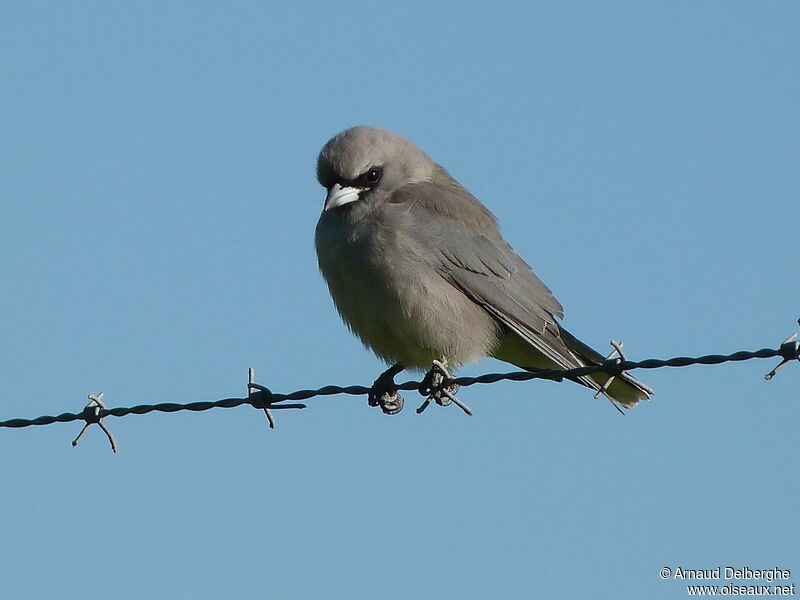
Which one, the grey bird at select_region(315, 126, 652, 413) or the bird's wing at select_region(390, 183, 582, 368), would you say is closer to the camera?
the grey bird at select_region(315, 126, 652, 413)

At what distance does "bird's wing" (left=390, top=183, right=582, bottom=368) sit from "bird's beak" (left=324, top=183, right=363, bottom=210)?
9.5 inches

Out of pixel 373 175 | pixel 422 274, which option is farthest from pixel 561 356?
pixel 373 175

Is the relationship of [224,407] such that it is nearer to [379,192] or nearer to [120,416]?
[120,416]

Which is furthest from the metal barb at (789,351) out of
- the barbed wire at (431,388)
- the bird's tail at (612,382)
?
the bird's tail at (612,382)

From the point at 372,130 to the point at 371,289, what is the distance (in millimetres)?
1373

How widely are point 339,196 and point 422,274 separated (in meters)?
0.80

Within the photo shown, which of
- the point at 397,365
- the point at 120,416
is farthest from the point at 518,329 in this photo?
the point at 120,416

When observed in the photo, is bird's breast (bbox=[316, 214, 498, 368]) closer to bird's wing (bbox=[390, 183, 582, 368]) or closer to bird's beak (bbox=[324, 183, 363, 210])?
bird's wing (bbox=[390, 183, 582, 368])

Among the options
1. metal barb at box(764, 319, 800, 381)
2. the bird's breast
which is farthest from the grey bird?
metal barb at box(764, 319, 800, 381)

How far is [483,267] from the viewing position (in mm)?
6887

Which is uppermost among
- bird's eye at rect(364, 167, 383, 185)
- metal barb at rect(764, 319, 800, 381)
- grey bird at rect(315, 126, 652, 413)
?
bird's eye at rect(364, 167, 383, 185)

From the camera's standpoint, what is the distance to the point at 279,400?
17.5ft

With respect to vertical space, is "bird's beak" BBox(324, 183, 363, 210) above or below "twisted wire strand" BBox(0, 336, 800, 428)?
above

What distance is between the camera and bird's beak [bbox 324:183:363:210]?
22.6 ft
